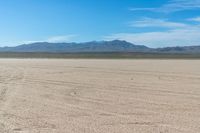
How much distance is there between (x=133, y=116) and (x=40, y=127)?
2414 mm

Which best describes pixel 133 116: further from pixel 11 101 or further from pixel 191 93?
pixel 191 93

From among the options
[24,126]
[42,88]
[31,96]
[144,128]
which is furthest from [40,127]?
[42,88]

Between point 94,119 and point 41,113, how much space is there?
1637 mm

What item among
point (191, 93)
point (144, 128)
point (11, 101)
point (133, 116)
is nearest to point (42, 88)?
point (11, 101)

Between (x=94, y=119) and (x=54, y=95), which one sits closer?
(x=94, y=119)

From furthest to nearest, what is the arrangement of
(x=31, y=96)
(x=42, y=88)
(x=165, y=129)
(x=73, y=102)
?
1. (x=42, y=88)
2. (x=31, y=96)
3. (x=73, y=102)
4. (x=165, y=129)

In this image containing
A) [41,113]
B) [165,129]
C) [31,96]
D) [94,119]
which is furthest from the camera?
[31,96]

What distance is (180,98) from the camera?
13.8m

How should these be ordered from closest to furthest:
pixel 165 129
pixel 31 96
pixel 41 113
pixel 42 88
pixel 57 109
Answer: pixel 165 129, pixel 41 113, pixel 57 109, pixel 31 96, pixel 42 88

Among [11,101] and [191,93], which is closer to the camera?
[11,101]

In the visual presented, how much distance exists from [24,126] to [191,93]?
7873 mm

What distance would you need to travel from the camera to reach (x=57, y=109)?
37.9 feet

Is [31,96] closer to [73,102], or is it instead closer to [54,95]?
[54,95]

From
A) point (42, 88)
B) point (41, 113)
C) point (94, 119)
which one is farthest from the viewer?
point (42, 88)
